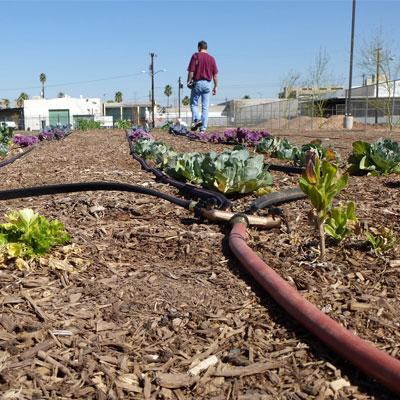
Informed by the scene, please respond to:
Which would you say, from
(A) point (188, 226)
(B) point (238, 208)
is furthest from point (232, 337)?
(B) point (238, 208)

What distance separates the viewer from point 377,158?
573 centimetres

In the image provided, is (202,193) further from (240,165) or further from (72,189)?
(72,189)

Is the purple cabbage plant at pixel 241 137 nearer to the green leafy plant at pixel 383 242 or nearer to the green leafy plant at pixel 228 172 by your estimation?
the green leafy plant at pixel 228 172

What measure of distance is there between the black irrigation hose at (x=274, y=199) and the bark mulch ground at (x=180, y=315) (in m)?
0.32

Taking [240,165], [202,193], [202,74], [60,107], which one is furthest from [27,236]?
[60,107]

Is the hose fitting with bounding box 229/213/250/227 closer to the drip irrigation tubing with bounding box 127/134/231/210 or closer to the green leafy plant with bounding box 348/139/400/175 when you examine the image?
the drip irrigation tubing with bounding box 127/134/231/210

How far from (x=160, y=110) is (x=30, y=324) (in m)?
108

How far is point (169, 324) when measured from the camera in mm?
2311

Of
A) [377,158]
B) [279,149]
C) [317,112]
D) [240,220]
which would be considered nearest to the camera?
[240,220]

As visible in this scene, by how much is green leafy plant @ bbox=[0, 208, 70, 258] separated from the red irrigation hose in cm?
100

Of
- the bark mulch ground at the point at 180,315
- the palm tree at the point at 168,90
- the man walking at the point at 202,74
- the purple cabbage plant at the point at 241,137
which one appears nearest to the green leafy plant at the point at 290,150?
the purple cabbage plant at the point at 241,137

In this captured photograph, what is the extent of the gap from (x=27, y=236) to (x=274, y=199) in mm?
1966

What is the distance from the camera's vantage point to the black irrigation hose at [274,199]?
3917 millimetres

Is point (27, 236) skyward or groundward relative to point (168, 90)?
groundward
